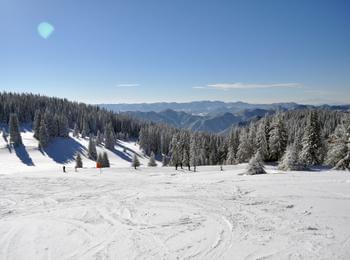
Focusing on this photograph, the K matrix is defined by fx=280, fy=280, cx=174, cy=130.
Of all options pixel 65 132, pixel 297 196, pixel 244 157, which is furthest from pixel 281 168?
pixel 65 132

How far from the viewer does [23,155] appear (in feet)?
272

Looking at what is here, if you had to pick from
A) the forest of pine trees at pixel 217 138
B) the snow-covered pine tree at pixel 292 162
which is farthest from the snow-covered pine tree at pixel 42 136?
the snow-covered pine tree at pixel 292 162

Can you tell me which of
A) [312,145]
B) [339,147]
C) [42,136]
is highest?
[339,147]

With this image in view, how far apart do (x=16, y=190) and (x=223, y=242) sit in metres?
18.4

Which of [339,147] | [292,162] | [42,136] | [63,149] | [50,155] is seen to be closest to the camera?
[339,147]

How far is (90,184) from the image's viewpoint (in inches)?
990

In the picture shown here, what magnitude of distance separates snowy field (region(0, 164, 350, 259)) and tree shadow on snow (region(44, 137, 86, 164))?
242 ft

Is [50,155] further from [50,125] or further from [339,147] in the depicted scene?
[339,147]

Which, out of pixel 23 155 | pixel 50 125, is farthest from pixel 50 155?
pixel 50 125

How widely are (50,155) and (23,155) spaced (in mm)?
8941

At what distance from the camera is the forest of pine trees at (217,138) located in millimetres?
38688

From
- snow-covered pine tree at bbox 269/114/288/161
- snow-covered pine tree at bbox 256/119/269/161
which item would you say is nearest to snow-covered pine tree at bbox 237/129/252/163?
snow-covered pine tree at bbox 256/119/269/161

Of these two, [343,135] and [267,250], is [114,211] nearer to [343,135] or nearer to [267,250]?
[267,250]

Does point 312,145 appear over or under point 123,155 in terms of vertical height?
over
